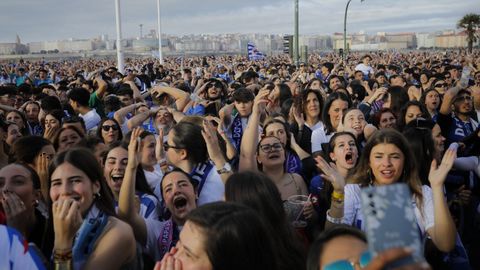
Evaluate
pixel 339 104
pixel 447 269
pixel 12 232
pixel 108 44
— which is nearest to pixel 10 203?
pixel 12 232

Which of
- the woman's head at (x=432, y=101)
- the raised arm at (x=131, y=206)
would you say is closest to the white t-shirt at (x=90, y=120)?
the raised arm at (x=131, y=206)

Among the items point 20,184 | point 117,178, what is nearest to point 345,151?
point 117,178

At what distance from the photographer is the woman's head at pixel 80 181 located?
2857 millimetres

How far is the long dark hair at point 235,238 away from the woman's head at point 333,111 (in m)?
4.18

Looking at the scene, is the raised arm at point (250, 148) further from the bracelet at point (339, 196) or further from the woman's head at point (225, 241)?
the woman's head at point (225, 241)

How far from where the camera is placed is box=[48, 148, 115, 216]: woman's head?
286 cm

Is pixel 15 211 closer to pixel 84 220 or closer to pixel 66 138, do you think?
pixel 84 220

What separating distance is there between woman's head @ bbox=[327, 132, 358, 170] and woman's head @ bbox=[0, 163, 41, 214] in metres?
2.58

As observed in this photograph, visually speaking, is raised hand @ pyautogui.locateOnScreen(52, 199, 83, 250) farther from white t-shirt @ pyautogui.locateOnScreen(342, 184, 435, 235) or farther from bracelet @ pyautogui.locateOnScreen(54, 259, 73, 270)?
white t-shirt @ pyautogui.locateOnScreen(342, 184, 435, 235)

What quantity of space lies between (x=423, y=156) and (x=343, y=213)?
50.6 inches

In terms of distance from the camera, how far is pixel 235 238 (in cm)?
198

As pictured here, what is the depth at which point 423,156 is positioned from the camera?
4.27m

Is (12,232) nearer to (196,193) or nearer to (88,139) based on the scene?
(196,193)

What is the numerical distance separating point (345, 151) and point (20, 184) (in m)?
2.70
